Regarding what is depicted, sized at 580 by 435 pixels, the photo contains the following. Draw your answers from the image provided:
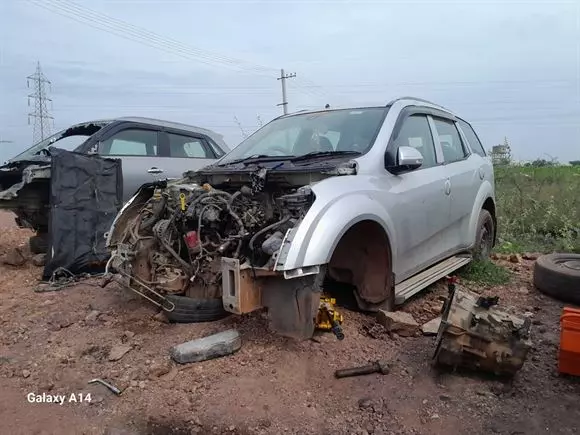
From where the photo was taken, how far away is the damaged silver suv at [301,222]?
3158 mm

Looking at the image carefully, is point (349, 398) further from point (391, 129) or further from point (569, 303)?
point (569, 303)

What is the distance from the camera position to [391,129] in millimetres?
4148

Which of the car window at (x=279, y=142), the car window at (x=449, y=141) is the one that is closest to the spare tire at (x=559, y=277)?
the car window at (x=449, y=141)

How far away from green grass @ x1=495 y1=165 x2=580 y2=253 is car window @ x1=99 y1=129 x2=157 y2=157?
532cm

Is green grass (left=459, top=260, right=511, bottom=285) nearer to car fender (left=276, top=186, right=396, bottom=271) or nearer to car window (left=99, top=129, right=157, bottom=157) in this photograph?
car fender (left=276, top=186, right=396, bottom=271)

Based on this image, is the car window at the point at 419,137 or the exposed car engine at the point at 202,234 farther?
the car window at the point at 419,137

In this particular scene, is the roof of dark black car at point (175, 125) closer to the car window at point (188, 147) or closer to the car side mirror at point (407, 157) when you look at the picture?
the car window at point (188, 147)

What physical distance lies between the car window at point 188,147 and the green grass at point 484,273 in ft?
15.0

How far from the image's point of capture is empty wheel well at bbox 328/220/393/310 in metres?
3.78

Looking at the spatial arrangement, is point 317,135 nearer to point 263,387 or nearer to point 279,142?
point 279,142

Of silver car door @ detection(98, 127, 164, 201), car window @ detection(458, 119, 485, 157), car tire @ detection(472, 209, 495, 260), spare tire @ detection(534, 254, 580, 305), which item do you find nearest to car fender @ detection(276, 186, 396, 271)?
spare tire @ detection(534, 254, 580, 305)

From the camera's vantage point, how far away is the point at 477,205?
5.43m

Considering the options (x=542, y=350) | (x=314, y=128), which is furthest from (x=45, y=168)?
(x=542, y=350)

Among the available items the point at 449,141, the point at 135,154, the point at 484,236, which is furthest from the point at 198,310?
the point at 135,154
